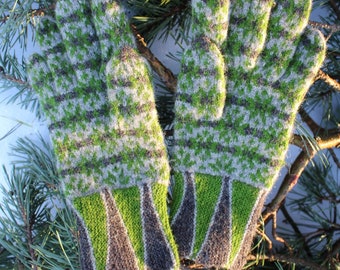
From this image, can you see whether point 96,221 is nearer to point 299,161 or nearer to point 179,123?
point 179,123

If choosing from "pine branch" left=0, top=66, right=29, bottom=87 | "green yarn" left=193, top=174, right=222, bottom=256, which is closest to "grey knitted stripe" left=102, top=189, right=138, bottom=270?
"green yarn" left=193, top=174, right=222, bottom=256

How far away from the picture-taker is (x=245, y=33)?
571 millimetres

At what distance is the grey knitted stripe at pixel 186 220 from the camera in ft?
2.05

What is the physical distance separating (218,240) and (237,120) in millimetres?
188

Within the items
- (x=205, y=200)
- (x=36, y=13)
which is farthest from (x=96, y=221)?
(x=36, y=13)

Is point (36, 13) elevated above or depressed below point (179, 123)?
above

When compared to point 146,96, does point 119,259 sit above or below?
below

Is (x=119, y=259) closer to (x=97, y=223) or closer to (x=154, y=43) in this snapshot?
(x=97, y=223)

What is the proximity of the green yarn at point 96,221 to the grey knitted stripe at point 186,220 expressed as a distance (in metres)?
0.11

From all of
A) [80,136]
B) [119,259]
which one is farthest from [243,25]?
[119,259]

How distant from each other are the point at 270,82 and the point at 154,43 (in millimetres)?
260

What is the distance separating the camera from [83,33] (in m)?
0.57

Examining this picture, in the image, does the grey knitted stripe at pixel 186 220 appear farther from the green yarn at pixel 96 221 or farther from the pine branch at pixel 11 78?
the pine branch at pixel 11 78

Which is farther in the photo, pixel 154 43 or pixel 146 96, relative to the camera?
pixel 154 43
